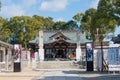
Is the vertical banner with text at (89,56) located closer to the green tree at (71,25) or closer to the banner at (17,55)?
the banner at (17,55)

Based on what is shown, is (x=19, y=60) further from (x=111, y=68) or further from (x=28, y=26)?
(x=28, y=26)

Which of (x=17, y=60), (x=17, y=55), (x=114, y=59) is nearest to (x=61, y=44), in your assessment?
(x=17, y=55)

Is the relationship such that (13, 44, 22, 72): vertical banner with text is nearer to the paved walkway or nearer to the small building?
the paved walkway

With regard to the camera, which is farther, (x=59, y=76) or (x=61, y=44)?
(x=61, y=44)

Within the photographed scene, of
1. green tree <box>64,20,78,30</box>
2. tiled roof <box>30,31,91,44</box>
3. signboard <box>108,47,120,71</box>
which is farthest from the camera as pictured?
green tree <box>64,20,78,30</box>

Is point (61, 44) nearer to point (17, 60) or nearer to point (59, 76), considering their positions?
point (17, 60)

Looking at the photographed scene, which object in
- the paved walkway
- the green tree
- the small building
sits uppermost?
the green tree

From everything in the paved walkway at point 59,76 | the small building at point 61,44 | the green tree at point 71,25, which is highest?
the green tree at point 71,25

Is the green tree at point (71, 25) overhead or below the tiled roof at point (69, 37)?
overhead

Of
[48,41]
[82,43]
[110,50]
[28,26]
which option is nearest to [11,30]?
[28,26]

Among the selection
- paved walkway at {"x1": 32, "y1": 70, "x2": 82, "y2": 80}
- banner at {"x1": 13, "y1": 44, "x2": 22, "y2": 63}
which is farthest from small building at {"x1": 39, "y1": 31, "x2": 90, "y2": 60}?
paved walkway at {"x1": 32, "y1": 70, "x2": 82, "y2": 80}

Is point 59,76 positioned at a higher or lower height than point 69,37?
lower

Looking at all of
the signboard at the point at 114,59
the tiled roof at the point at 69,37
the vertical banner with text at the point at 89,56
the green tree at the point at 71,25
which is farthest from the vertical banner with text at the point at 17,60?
the green tree at the point at 71,25

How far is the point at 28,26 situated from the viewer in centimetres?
7000
